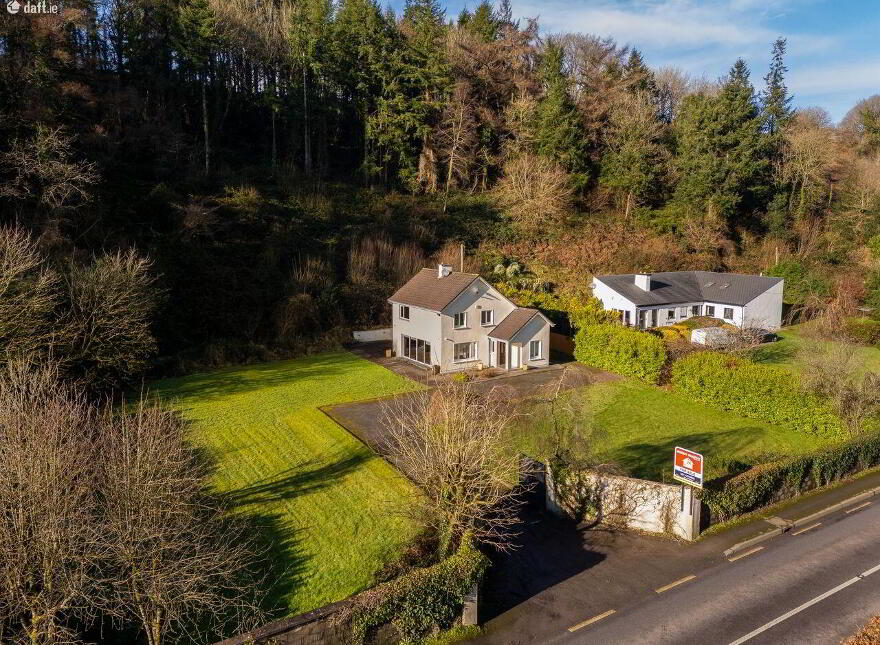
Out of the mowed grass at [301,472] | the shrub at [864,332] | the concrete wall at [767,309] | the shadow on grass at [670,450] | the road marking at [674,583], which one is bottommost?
the road marking at [674,583]

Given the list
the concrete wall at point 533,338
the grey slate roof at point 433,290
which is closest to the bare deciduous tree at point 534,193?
the grey slate roof at point 433,290

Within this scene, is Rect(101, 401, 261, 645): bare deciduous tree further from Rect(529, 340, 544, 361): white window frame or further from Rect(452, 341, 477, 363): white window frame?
Rect(529, 340, 544, 361): white window frame

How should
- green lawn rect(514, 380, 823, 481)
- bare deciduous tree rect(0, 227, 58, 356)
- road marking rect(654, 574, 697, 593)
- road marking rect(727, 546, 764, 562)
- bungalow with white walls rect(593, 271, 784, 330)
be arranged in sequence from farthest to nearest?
1. bungalow with white walls rect(593, 271, 784, 330)
2. green lawn rect(514, 380, 823, 481)
3. bare deciduous tree rect(0, 227, 58, 356)
4. road marking rect(727, 546, 764, 562)
5. road marking rect(654, 574, 697, 593)

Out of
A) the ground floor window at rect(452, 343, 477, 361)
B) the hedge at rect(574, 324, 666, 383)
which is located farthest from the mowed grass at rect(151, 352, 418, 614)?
the hedge at rect(574, 324, 666, 383)

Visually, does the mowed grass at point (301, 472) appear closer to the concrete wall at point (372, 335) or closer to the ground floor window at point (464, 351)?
the ground floor window at point (464, 351)

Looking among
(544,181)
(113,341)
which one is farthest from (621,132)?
(113,341)

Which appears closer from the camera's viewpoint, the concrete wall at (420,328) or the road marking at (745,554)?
Result: the road marking at (745,554)
